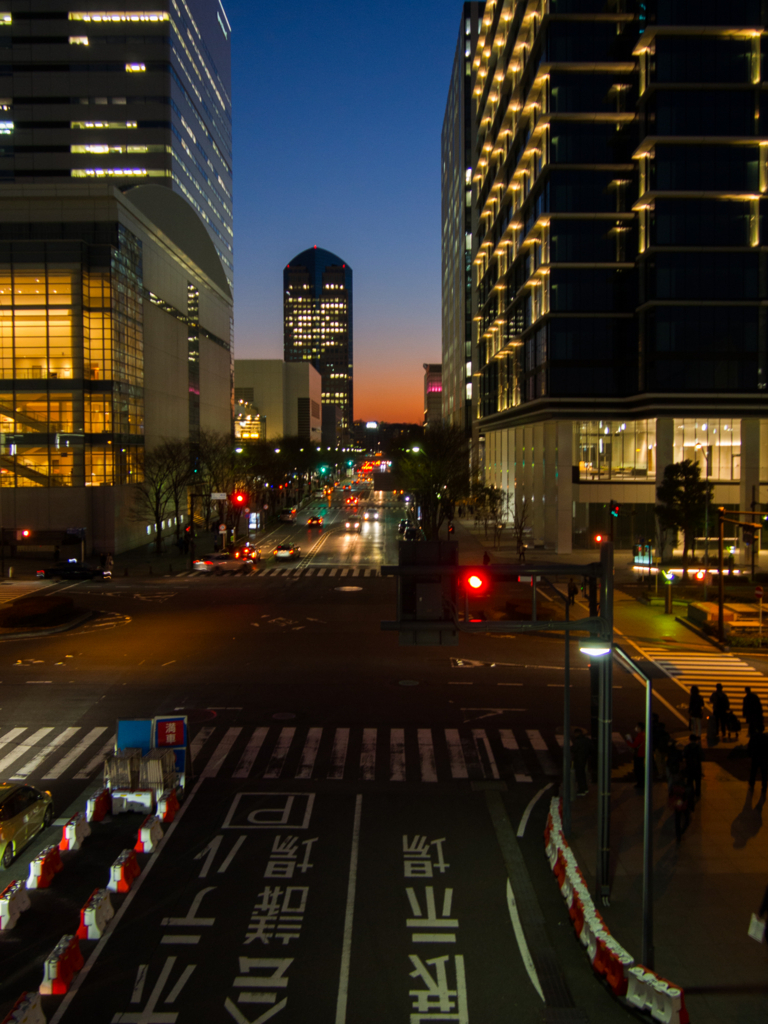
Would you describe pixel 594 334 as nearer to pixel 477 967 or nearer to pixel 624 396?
pixel 624 396

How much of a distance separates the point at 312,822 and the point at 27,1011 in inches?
261

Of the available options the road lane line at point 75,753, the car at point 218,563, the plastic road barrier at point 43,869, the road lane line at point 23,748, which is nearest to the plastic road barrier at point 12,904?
the plastic road barrier at point 43,869

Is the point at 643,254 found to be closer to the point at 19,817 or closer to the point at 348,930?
the point at 348,930

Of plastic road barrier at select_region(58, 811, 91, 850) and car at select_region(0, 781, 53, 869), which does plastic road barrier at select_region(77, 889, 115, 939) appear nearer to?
plastic road barrier at select_region(58, 811, 91, 850)

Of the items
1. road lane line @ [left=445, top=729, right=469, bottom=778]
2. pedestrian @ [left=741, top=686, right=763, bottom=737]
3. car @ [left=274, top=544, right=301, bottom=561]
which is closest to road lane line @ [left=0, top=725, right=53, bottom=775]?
road lane line @ [left=445, top=729, right=469, bottom=778]

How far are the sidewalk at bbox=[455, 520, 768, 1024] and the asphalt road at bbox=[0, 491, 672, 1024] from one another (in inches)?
40.1

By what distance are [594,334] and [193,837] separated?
55681 millimetres

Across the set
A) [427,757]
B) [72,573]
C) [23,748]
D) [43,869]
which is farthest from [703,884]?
[72,573]

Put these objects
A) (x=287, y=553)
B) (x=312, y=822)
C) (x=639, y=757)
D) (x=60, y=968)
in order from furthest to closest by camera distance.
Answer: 1. (x=287, y=553)
2. (x=639, y=757)
3. (x=312, y=822)
4. (x=60, y=968)

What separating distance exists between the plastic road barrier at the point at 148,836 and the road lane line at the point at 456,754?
667cm

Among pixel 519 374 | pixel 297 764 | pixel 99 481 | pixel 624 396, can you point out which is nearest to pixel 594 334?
pixel 624 396

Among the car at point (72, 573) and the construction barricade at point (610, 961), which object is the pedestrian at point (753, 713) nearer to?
the construction barricade at point (610, 961)

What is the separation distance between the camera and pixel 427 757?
59.9 ft

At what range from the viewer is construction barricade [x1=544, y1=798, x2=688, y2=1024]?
8.94 m
